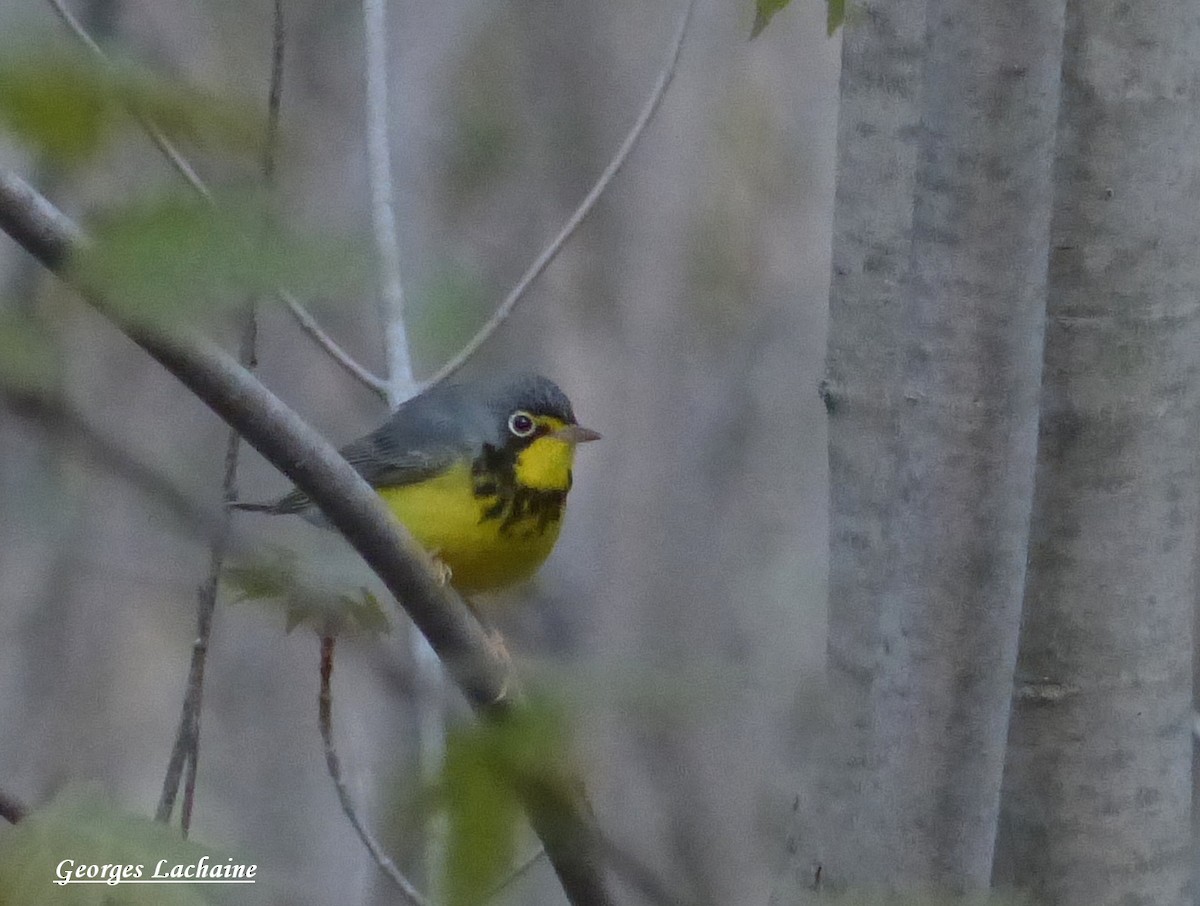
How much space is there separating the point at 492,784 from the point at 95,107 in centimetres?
54

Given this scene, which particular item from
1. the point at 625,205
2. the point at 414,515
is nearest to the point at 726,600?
the point at 625,205

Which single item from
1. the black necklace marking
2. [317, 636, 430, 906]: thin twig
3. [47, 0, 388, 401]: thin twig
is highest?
[47, 0, 388, 401]: thin twig

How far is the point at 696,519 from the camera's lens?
820 cm

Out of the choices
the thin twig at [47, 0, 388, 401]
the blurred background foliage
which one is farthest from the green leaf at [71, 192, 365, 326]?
the blurred background foliage

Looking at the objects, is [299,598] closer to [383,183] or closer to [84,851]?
[84,851]

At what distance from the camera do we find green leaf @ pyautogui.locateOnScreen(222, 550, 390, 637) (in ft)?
3.57

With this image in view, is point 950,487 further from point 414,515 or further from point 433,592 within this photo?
point 414,515

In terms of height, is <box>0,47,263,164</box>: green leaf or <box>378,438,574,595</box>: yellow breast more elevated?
<box>0,47,263,164</box>: green leaf

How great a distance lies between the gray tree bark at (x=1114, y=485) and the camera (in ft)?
6.57

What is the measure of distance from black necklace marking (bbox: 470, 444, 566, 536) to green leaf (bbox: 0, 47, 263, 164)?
2.48 m

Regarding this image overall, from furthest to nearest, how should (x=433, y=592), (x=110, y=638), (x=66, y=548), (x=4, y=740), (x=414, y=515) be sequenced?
(x=110, y=638) → (x=4, y=740) → (x=414, y=515) → (x=66, y=548) → (x=433, y=592)

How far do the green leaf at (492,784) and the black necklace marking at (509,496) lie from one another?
2.45 meters

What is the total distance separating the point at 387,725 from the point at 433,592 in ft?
16.9

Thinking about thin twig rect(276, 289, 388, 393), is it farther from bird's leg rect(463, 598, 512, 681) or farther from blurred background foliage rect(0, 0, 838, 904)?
blurred background foliage rect(0, 0, 838, 904)
